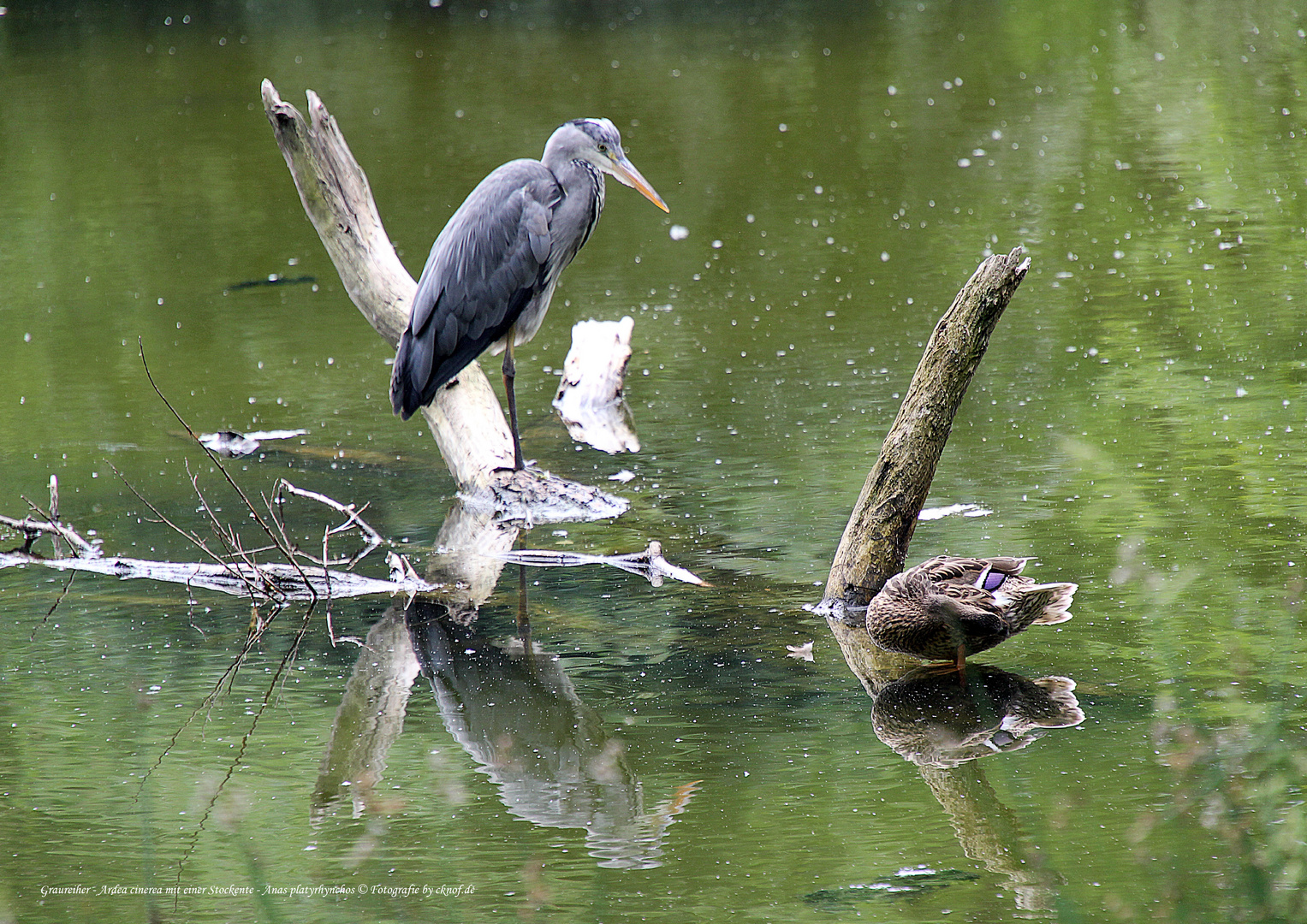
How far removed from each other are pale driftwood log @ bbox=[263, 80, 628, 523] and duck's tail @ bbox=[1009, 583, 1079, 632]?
252 centimetres

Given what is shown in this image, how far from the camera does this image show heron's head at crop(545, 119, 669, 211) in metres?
5.32

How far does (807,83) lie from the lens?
547 inches

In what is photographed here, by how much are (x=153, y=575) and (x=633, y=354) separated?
308 cm

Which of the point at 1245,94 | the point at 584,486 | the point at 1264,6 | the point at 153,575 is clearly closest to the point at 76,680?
the point at 153,575

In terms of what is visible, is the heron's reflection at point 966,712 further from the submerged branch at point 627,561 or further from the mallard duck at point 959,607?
the submerged branch at point 627,561

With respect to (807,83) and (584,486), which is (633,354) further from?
(807,83)

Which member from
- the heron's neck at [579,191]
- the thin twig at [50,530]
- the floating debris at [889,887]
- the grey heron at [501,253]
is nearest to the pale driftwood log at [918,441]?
the floating debris at [889,887]

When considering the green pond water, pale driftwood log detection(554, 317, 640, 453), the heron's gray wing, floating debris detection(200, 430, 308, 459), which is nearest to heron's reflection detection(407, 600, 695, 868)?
the green pond water

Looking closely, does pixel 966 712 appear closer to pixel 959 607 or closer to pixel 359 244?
pixel 959 607

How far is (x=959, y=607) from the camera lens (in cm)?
349

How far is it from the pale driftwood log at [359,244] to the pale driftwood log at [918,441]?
1.93 meters

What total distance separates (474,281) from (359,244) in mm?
972

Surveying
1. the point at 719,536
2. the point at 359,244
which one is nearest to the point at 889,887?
the point at 719,536

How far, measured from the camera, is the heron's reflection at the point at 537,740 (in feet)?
10.2
